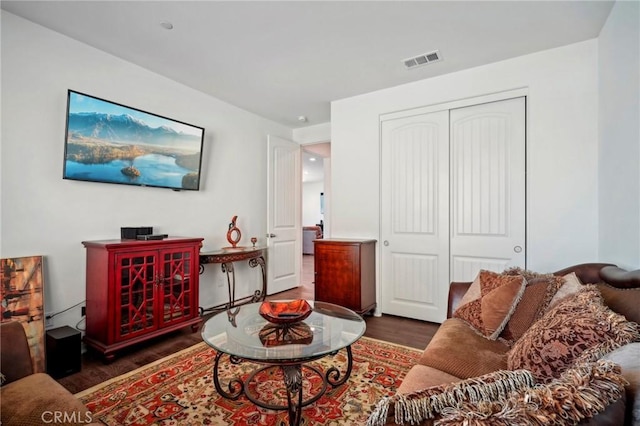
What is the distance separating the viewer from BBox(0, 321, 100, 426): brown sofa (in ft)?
3.65

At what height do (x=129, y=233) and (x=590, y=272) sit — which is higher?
(x=129, y=233)

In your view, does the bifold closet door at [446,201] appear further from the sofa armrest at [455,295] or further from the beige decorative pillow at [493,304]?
the beige decorative pillow at [493,304]

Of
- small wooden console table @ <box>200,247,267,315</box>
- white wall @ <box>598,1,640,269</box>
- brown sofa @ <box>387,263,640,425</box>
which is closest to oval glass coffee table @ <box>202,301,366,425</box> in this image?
brown sofa @ <box>387,263,640,425</box>

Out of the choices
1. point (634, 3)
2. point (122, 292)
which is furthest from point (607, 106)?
point (122, 292)

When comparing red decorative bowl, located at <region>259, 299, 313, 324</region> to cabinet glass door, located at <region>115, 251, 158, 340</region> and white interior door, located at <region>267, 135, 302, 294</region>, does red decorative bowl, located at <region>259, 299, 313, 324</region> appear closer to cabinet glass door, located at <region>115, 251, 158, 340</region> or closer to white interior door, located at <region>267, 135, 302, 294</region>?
cabinet glass door, located at <region>115, 251, 158, 340</region>

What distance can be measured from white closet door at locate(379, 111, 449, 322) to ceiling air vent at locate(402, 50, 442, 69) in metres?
0.56

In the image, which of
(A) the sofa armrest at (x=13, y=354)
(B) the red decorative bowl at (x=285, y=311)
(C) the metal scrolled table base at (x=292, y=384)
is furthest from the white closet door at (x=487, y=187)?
(A) the sofa armrest at (x=13, y=354)

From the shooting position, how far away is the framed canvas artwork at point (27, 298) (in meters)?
2.11

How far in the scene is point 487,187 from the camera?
3055 millimetres

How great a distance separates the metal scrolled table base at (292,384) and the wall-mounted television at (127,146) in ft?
6.43

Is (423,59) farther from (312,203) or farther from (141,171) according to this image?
(312,203)

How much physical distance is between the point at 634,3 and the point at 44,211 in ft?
14.0

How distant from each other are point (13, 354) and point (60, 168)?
5.42 feet

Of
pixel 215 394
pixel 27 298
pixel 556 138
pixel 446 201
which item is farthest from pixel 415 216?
pixel 27 298
